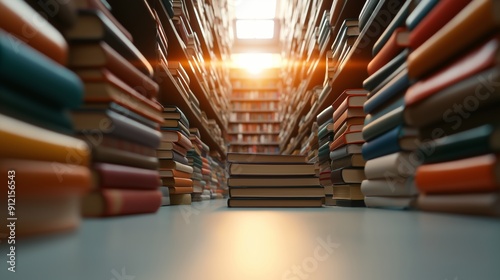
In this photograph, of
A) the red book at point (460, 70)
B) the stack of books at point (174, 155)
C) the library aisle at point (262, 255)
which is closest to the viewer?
the library aisle at point (262, 255)

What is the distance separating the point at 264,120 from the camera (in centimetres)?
889

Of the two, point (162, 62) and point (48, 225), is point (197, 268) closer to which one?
point (48, 225)

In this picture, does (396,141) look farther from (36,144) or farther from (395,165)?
(36,144)

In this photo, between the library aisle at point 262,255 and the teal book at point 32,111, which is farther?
the teal book at point 32,111

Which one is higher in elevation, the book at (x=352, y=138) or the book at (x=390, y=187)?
the book at (x=352, y=138)

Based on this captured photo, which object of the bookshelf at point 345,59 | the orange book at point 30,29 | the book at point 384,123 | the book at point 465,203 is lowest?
the book at point 465,203

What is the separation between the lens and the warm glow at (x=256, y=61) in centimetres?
871

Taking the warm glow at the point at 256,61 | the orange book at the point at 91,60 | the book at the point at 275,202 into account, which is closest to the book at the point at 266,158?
the book at the point at 275,202

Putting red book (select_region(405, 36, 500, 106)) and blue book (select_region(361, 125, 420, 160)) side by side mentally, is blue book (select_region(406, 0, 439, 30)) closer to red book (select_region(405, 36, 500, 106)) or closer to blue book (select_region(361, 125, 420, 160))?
red book (select_region(405, 36, 500, 106))

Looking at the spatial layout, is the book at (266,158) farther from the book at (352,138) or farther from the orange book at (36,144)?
the orange book at (36,144)

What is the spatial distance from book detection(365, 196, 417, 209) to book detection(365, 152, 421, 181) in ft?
0.25

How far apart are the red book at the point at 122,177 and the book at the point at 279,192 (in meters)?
0.62

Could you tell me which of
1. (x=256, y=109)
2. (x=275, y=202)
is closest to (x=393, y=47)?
(x=275, y=202)

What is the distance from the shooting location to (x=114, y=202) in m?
0.85
